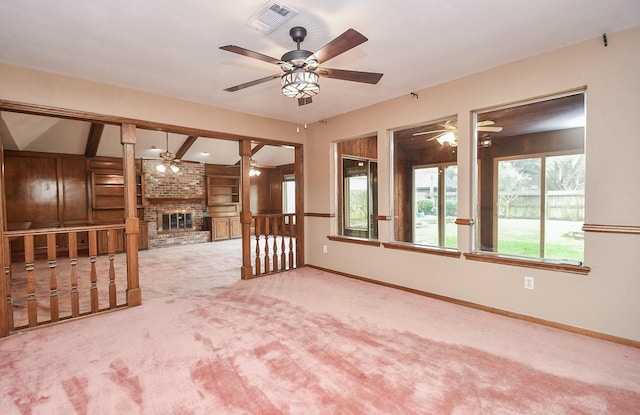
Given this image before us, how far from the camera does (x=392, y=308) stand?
11.1 feet

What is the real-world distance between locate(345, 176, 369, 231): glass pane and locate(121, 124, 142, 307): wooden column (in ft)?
10.3

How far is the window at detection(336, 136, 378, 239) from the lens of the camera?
494 centimetres

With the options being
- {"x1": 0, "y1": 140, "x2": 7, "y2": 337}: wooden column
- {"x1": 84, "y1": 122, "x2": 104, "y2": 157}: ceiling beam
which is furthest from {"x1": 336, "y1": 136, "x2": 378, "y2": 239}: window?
{"x1": 84, "y1": 122, "x2": 104, "y2": 157}: ceiling beam

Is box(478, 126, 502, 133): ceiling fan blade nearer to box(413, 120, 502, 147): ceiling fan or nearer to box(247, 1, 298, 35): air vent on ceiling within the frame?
box(413, 120, 502, 147): ceiling fan

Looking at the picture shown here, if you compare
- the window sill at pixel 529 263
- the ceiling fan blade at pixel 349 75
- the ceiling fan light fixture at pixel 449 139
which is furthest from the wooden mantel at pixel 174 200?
the window sill at pixel 529 263

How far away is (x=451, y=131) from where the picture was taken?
3742mm

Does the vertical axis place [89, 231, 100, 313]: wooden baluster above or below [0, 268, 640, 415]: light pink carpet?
above

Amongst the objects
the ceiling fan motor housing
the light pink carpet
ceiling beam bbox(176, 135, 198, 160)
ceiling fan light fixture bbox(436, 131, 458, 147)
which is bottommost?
the light pink carpet

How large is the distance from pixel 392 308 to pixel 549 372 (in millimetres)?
1480

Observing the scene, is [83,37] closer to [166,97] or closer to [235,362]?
[166,97]

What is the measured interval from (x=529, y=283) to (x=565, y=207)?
0.89 meters

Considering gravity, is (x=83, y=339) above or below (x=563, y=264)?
below

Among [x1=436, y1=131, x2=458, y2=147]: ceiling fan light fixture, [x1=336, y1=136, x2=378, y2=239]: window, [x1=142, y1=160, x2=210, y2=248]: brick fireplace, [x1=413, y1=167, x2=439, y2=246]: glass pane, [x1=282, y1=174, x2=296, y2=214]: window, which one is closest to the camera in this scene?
[x1=436, y1=131, x2=458, y2=147]: ceiling fan light fixture

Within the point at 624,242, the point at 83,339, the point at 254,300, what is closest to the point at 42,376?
the point at 83,339
